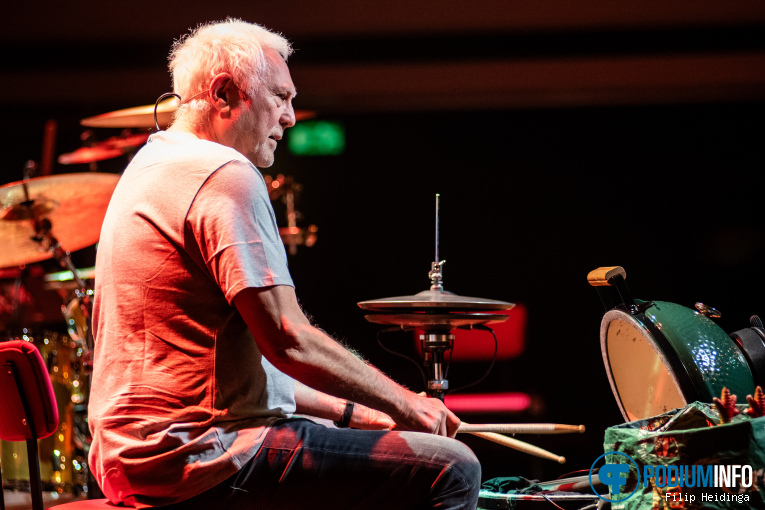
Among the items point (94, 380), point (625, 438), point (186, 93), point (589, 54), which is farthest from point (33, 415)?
point (589, 54)

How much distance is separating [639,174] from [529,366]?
1.50 metres

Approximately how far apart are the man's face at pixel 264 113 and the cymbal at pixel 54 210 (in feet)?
5.46

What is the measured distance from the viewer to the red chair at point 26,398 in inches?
56.8

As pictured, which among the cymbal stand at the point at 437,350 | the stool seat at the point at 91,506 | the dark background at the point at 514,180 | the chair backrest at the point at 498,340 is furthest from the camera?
the chair backrest at the point at 498,340

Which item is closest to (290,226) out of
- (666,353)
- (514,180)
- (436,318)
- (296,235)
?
(296,235)

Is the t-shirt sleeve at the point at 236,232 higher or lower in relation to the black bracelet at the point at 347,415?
higher

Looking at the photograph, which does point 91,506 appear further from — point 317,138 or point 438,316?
point 317,138

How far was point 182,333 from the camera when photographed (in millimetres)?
1209

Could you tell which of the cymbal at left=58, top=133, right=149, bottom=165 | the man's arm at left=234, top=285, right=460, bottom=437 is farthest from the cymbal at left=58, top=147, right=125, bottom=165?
the man's arm at left=234, top=285, right=460, bottom=437

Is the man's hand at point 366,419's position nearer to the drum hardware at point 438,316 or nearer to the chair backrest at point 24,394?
the drum hardware at point 438,316

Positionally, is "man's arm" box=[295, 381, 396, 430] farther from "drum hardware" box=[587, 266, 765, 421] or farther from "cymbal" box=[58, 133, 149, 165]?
"cymbal" box=[58, 133, 149, 165]

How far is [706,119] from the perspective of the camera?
15.9 ft

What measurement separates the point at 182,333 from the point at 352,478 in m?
0.36

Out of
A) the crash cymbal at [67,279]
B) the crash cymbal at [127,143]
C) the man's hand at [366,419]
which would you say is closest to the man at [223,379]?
the man's hand at [366,419]
